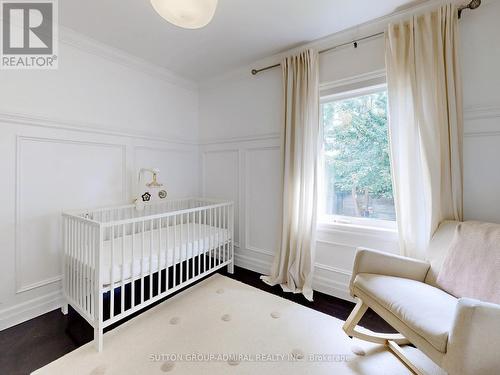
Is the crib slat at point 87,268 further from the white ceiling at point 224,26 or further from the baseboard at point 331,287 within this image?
the baseboard at point 331,287

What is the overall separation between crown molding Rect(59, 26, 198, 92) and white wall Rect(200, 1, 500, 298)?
449 mm

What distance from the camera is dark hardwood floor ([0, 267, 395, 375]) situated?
1418 millimetres

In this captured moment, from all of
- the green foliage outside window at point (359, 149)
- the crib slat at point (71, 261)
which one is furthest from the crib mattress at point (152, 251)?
the green foliage outside window at point (359, 149)

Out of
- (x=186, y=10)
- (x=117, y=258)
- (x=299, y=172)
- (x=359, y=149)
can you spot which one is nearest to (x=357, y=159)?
(x=359, y=149)

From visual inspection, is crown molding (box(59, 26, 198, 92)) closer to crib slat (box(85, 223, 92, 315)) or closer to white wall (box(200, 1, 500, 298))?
white wall (box(200, 1, 500, 298))

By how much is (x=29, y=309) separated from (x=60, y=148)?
133 cm

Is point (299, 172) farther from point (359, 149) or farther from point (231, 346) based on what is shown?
point (231, 346)

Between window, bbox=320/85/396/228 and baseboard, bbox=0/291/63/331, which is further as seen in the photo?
window, bbox=320/85/396/228

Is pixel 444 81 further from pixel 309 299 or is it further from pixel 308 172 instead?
pixel 309 299

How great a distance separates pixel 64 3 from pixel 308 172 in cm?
236

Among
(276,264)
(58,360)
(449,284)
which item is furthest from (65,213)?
(449,284)

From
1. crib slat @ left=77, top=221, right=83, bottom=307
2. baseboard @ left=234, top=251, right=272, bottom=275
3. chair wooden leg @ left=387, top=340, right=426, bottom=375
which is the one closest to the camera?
chair wooden leg @ left=387, top=340, right=426, bottom=375

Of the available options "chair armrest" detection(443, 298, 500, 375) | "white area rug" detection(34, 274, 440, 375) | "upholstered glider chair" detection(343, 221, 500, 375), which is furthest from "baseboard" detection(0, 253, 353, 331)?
"chair armrest" detection(443, 298, 500, 375)

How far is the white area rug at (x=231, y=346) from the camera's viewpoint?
137 cm
